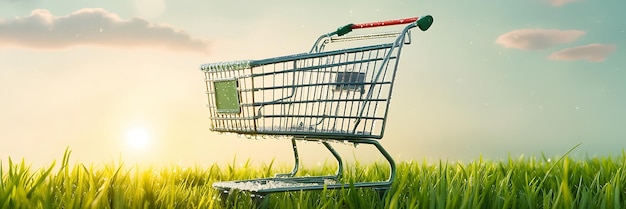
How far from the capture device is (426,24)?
3.97 metres

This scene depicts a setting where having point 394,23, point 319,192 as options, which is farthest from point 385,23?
point 319,192

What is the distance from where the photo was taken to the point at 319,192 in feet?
14.3

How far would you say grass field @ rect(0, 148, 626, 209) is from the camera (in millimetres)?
3283

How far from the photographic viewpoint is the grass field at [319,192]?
10.8ft

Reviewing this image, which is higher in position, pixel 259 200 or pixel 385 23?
pixel 385 23

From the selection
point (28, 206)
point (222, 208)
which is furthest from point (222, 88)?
point (28, 206)

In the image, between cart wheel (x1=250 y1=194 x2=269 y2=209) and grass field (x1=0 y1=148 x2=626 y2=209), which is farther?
cart wheel (x1=250 y1=194 x2=269 y2=209)

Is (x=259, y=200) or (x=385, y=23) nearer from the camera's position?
(x=259, y=200)

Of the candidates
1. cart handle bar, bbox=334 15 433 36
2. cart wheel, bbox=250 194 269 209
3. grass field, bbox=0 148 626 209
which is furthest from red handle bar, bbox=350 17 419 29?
cart wheel, bbox=250 194 269 209

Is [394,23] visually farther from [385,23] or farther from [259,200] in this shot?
[259,200]

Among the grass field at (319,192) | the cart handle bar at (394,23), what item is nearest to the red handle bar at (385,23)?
the cart handle bar at (394,23)

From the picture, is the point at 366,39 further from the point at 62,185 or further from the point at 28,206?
the point at 28,206

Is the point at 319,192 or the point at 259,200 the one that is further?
the point at 319,192

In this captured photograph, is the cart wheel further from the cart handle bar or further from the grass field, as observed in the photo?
the cart handle bar
